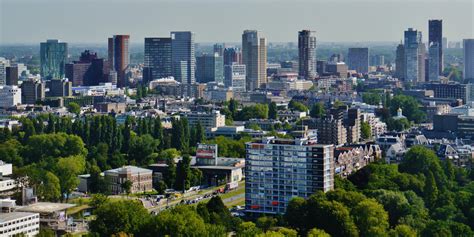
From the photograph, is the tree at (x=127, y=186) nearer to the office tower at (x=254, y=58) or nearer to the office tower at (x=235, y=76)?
the office tower at (x=235, y=76)

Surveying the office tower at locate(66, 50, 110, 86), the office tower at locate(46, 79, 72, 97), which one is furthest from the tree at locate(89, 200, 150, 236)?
the office tower at locate(66, 50, 110, 86)

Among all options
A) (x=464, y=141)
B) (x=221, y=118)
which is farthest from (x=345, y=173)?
(x=221, y=118)

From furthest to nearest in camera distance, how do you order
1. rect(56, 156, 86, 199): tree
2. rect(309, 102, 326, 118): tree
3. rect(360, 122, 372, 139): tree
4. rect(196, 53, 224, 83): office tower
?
rect(196, 53, 224, 83): office tower, rect(309, 102, 326, 118): tree, rect(360, 122, 372, 139): tree, rect(56, 156, 86, 199): tree

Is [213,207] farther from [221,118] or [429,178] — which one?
[221,118]

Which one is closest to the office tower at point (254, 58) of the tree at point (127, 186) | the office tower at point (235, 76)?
the office tower at point (235, 76)

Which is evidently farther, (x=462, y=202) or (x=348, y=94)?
(x=348, y=94)

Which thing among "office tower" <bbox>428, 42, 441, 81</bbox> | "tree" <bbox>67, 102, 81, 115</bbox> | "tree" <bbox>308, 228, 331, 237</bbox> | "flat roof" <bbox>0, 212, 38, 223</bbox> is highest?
"office tower" <bbox>428, 42, 441, 81</bbox>

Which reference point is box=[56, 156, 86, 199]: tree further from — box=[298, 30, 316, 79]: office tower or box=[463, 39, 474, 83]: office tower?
box=[463, 39, 474, 83]: office tower
